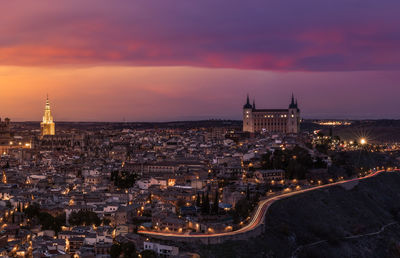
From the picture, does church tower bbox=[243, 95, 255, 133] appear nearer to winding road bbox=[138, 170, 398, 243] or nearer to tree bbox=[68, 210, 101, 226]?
winding road bbox=[138, 170, 398, 243]

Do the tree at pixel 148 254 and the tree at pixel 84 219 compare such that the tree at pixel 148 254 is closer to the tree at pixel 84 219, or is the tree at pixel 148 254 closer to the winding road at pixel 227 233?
the winding road at pixel 227 233

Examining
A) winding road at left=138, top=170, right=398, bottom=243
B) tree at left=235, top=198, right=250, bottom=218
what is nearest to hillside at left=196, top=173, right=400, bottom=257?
winding road at left=138, top=170, right=398, bottom=243

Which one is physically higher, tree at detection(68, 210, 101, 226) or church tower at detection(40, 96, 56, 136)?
church tower at detection(40, 96, 56, 136)

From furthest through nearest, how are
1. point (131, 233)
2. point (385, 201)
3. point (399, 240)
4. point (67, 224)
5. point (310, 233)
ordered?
1. point (385, 201)
2. point (399, 240)
3. point (310, 233)
4. point (67, 224)
5. point (131, 233)

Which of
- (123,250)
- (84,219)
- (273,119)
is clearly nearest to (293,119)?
(273,119)

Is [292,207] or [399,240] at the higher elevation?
[292,207]

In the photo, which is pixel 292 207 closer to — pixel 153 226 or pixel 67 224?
pixel 153 226

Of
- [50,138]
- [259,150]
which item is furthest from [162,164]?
[50,138]
